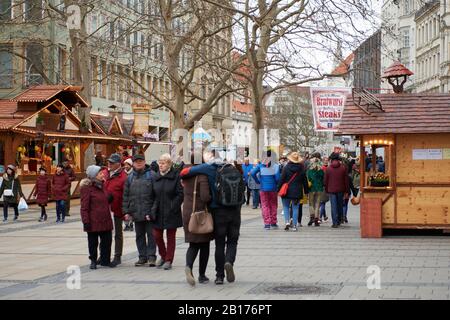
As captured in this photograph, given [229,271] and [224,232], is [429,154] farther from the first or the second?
[229,271]

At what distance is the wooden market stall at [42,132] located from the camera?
33.4 metres

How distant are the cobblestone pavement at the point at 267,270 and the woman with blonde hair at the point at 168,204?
430mm

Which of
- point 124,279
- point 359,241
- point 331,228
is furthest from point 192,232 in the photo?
point 331,228

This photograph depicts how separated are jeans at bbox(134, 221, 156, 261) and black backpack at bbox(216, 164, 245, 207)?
8.96ft

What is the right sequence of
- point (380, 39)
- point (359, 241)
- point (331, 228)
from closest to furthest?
point (359, 241) → point (331, 228) → point (380, 39)

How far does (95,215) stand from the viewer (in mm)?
14781

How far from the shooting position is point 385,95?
21.0 meters

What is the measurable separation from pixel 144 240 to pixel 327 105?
13.1 metres

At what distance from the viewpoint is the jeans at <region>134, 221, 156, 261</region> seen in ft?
49.4

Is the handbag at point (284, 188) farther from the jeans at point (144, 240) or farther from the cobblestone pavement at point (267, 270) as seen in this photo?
the jeans at point (144, 240)

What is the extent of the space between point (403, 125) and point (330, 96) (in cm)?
754

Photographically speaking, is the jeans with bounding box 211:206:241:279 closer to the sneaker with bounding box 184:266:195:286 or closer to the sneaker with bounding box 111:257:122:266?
the sneaker with bounding box 184:266:195:286

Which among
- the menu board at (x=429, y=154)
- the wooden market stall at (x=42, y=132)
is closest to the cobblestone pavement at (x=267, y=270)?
the menu board at (x=429, y=154)
